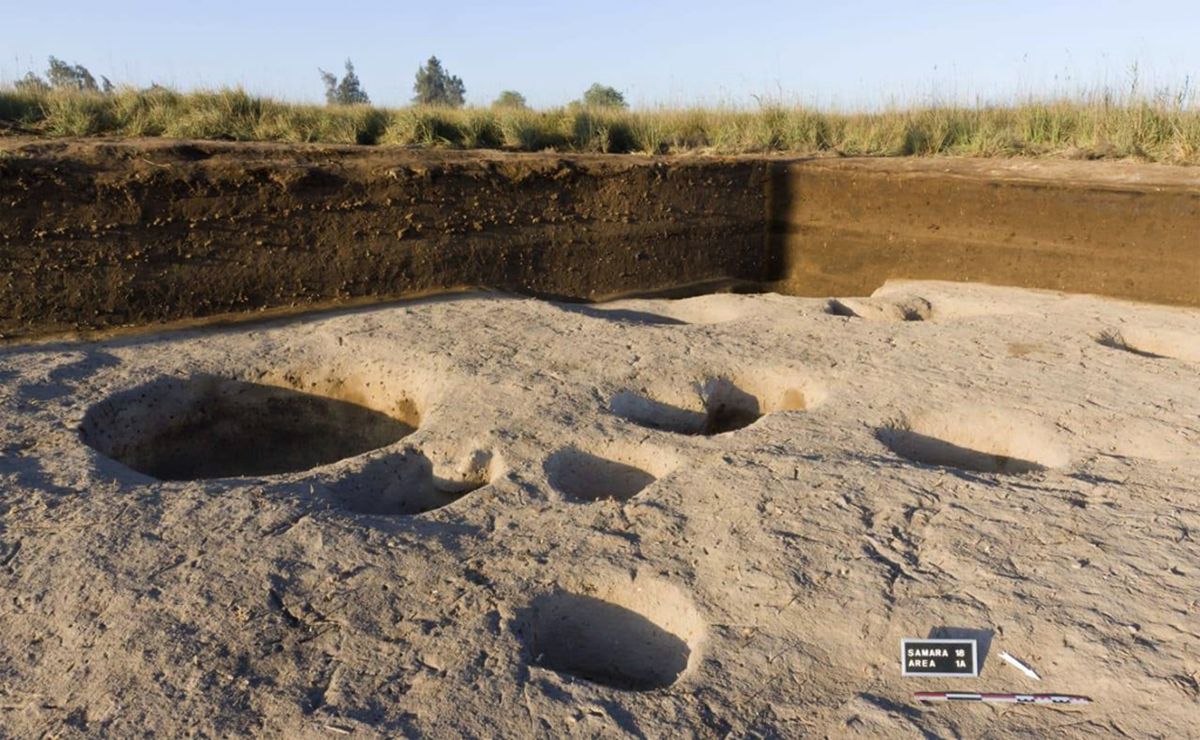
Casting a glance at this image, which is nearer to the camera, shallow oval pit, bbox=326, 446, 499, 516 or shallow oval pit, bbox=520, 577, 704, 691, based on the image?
shallow oval pit, bbox=520, 577, 704, 691

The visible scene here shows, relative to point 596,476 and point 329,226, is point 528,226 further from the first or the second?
point 596,476

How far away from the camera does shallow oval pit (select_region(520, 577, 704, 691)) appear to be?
3443 mm

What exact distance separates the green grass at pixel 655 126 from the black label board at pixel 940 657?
6459 millimetres

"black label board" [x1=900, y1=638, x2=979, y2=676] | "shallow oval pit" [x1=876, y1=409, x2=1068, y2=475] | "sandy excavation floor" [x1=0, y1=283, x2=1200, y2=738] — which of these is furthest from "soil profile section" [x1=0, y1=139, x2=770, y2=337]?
"black label board" [x1=900, y1=638, x2=979, y2=676]

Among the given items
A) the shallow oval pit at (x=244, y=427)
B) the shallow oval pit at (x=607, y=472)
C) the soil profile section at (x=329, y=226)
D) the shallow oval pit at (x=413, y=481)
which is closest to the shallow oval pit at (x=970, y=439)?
the shallow oval pit at (x=607, y=472)

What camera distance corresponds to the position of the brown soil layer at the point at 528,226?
628 centimetres

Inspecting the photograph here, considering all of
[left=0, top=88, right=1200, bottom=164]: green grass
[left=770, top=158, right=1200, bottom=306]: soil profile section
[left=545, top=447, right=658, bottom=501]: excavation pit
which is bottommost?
[left=545, top=447, right=658, bottom=501]: excavation pit

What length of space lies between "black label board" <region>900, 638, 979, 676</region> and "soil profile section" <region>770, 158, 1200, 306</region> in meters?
5.38

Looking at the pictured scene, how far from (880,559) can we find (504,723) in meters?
1.52

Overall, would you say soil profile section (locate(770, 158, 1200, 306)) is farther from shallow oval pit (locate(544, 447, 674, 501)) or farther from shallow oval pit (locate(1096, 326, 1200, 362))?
shallow oval pit (locate(544, 447, 674, 501))

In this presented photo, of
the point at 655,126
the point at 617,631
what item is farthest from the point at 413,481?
the point at 655,126

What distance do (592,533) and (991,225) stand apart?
17.7ft

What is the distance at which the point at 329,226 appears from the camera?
6926 mm

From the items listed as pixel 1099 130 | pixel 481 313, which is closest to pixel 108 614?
pixel 481 313
